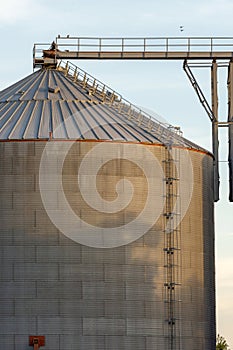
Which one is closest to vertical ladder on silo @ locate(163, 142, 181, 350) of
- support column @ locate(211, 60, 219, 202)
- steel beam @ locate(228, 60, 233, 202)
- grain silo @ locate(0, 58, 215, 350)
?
grain silo @ locate(0, 58, 215, 350)

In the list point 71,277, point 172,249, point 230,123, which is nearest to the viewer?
point 71,277

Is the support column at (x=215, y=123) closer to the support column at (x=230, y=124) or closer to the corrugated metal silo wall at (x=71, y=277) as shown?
the support column at (x=230, y=124)

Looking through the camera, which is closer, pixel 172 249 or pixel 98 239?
pixel 98 239

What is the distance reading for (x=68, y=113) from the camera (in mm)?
76688

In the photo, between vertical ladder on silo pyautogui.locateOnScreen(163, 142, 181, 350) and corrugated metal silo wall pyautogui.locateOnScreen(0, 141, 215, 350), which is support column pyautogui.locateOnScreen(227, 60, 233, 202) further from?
corrugated metal silo wall pyautogui.locateOnScreen(0, 141, 215, 350)

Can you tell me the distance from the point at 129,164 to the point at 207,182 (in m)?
7.36

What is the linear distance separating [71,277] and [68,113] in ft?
37.6

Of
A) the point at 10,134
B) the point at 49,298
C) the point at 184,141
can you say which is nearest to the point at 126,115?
the point at 184,141

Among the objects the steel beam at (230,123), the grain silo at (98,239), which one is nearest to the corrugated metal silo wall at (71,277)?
the grain silo at (98,239)

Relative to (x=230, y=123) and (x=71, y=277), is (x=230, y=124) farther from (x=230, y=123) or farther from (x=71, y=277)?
(x=71, y=277)

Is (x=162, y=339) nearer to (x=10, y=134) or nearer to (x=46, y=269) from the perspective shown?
(x=46, y=269)

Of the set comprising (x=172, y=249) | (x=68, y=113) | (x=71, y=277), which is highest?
(x=68, y=113)

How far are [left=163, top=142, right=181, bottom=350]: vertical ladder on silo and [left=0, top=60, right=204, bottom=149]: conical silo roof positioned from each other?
1.69m

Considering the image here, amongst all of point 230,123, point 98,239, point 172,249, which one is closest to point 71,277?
point 98,239
